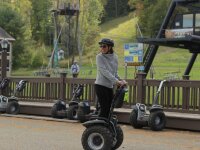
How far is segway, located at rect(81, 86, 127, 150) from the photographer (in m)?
9.03

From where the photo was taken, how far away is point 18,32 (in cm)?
7006

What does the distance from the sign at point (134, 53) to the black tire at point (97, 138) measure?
12.7 metres

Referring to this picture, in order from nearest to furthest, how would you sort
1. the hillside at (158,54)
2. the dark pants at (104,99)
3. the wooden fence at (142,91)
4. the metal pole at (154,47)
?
the dark pants at (104,99), the wooden fence at (142,91), the metal pole at (154,47), the hillside at (158,54)

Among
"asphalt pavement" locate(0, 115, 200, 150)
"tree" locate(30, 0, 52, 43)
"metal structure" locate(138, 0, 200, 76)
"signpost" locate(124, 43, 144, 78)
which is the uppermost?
"tree" locate(30, 0, 52, 43)

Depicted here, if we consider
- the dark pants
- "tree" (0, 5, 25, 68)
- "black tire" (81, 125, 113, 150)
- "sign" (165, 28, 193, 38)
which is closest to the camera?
"black tire" (81, 125, 113, 150)

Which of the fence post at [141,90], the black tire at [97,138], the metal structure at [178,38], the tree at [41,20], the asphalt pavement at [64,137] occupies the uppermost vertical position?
the tree at [41,20]

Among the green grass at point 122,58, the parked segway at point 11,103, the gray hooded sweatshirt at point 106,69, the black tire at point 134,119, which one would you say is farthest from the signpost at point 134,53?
the green grass at point 122,58

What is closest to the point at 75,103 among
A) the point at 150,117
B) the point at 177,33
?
the point at 150,117

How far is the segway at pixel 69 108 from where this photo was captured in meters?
15.9

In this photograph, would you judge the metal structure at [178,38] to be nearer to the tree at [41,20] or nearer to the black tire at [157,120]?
the black tire at [157,120]

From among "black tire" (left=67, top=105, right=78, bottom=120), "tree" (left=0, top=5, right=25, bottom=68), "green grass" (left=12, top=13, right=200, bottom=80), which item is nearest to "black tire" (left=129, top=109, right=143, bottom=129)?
"black tire" (left=67, top=105, right=78, bottom=120)

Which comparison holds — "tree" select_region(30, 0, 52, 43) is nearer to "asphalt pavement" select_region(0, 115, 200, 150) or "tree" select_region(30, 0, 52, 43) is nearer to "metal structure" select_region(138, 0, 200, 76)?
"metal structure" select_region(138, 0, 200, 76)

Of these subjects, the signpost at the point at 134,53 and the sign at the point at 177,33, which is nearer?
the signpost at the point at 134,53

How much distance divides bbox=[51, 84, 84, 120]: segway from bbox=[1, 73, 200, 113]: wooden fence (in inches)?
20.6
